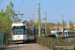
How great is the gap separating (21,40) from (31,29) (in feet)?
24.9

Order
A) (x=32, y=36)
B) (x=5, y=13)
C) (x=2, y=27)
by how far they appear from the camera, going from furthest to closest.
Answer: (x=5, y=13) < (x=32, y=36) < (x=2, y=27)

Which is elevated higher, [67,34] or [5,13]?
[5,13]

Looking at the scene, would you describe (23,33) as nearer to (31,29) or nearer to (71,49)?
A: (31,29)

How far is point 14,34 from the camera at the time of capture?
27500 mm

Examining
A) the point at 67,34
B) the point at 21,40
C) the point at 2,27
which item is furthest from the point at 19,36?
the point at 67,34

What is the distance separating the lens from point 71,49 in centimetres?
1066

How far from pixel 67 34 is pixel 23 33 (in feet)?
127

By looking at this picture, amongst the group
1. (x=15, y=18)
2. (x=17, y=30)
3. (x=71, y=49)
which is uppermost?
(x=15, y=18)

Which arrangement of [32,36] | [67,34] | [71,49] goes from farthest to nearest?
[67,34] < [32,36] < [71,49]

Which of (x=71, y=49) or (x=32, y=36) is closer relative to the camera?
(x=71, y=49)

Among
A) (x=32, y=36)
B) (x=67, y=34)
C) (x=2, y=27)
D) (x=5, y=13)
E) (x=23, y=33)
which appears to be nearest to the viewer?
(x=23, y=33)

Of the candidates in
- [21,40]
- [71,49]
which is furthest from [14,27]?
[71,49]

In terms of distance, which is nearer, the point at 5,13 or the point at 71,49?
the point at 71,49

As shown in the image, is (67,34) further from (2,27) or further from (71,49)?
(71,49)
